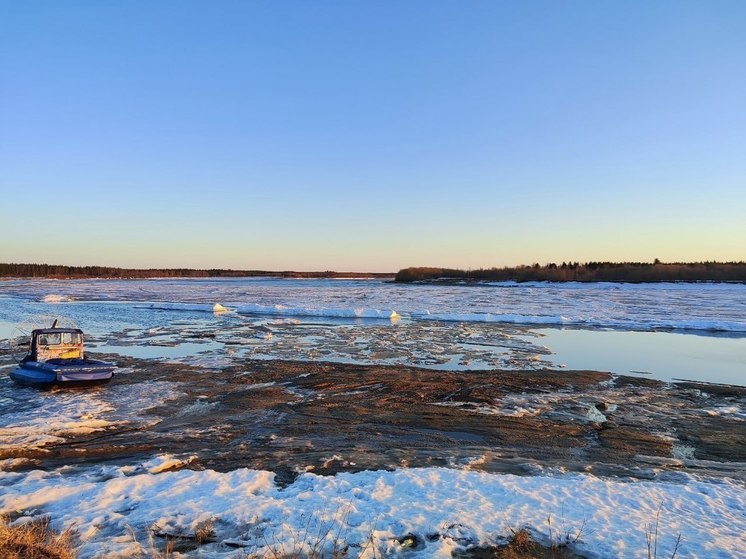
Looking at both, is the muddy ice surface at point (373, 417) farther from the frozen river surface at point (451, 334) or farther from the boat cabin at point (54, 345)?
the boat cabin at point (54, 345)

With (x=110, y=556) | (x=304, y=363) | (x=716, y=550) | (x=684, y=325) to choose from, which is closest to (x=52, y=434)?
(x=110, y=556)

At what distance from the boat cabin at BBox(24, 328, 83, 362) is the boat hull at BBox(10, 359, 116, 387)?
0.34 meters

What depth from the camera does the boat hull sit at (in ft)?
36.5

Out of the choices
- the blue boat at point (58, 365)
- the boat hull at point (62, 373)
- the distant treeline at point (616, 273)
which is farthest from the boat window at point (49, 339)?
the distant treeline at point (616, 273)

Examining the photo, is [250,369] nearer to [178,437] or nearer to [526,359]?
[178,437]

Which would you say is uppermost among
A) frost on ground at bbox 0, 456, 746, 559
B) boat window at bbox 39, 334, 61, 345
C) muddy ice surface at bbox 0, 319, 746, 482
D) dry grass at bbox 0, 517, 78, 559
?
boat window at bbox 39, 334, 61, 345

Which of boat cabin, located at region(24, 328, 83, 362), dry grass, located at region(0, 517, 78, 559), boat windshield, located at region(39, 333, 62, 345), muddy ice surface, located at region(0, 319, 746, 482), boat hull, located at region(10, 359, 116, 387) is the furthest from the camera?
boat windshield, located at region(39, 333, 62, 345)

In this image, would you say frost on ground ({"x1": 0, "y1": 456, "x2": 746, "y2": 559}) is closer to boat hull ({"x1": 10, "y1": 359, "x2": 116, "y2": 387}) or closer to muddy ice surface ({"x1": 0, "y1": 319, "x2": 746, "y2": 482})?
muddy ice surface ({"x1": 0, "y1": 319, "x2": 746, "y2": 482})

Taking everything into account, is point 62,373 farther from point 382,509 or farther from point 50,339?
point 382,509

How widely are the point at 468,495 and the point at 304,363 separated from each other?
9.47m

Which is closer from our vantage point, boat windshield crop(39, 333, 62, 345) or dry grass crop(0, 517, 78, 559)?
dry grass crop(0, 517, 78, 559)

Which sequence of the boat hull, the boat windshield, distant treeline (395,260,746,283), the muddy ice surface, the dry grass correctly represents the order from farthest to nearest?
distant treeline (395,260,746,283)
the boat windshield
the boat hull
the muddy ice surface
the dry grass

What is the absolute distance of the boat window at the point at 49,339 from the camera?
12.6 metres

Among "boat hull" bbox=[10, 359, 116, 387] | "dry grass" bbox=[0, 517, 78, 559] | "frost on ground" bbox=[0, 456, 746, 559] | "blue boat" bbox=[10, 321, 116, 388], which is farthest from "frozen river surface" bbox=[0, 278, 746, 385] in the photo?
"dry grass" bbox=[0, 517, 78, 559]
